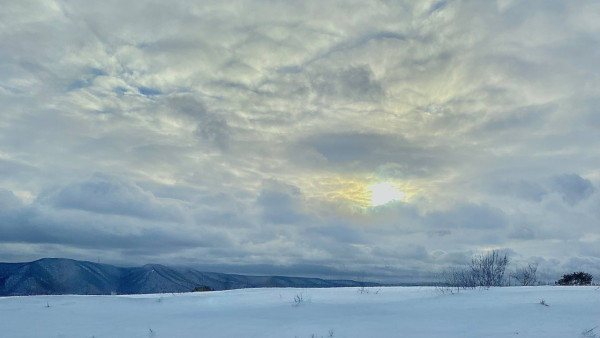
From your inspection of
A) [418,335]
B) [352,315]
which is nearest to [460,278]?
[352,315]

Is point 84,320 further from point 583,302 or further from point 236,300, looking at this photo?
point 583,302

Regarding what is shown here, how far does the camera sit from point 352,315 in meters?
11.6

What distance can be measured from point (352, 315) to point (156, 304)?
5.83m

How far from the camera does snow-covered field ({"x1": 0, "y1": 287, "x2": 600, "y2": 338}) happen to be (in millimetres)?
10045

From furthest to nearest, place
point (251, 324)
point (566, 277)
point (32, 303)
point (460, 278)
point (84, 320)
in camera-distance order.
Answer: point (566, 277) < point (460, 278) < point (32, 303) < point (84, 320) < point (251, 324)

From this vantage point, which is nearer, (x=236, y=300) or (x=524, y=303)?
(x=524, y=303)

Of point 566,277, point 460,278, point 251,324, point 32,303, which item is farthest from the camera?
point 566,277

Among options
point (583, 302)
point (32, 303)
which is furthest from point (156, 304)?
point (583, 302)

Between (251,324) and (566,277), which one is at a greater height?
(566,277)

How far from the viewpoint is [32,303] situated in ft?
47.2

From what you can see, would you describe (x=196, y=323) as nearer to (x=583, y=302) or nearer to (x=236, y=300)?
(x=236, y=300)

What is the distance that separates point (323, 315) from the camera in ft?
38.4

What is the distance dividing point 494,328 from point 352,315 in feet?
10.2

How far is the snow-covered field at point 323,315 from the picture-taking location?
10.0m
